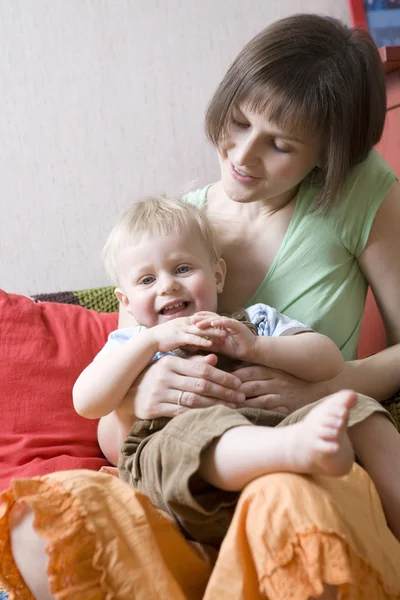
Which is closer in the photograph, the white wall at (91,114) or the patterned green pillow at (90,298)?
the patterned green pillow at (90,298)

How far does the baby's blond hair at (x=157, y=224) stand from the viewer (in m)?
1.17

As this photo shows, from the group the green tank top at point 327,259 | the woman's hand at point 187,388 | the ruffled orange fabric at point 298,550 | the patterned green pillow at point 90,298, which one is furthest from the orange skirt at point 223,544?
the patterned green pillow at point 90,298

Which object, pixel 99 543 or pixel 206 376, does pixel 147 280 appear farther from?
pixel 99 543

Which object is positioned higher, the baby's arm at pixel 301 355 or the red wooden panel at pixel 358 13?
the red wooden panel at pixel 358 13

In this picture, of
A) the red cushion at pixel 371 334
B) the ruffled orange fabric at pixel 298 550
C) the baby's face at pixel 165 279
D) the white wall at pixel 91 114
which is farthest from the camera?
the white wall at pixel 91 114

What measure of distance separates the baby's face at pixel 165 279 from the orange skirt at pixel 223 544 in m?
0.33

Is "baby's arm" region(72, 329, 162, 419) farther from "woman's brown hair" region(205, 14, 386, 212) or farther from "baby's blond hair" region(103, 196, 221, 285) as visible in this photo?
"woman's brown hair" region(205, 14, 386, 212)

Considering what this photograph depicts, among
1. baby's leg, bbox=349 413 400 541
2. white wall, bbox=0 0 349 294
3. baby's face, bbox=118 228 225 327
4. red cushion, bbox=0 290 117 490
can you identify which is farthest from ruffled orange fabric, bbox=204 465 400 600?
white wall, bbox=0 0 349 294

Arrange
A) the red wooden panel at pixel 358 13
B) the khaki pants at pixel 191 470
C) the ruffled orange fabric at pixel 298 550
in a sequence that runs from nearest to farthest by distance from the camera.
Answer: the ruffled orange fabric at pixel 298 550 → the khaki pants at pixel 191 470 → the red wooden panel at pixel 358 13

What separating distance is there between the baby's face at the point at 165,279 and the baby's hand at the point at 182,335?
73 mm

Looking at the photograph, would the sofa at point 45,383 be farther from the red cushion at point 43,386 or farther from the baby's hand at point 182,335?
the baby's hand at point 182,335

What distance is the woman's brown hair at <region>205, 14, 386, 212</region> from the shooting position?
3.81 ft

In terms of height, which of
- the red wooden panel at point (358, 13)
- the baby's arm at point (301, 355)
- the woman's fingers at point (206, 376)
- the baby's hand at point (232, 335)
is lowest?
the baby's arm at point (301, 355)

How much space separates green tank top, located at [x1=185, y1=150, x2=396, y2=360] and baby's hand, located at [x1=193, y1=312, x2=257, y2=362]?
228mm
